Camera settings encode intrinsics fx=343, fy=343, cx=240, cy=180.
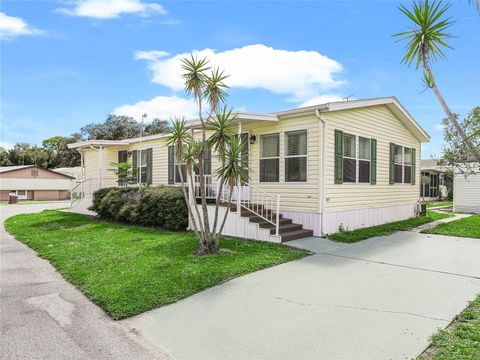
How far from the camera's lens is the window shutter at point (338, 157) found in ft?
32.7

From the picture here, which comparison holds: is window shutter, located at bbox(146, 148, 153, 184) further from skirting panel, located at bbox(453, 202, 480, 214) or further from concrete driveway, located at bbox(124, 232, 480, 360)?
skirting panel, located at bbox(453, 202, 480, 214)

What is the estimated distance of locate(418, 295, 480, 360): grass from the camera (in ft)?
10.8

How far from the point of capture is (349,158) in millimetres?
10742

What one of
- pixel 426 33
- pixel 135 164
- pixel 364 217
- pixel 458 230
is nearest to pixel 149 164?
pixel 135 164

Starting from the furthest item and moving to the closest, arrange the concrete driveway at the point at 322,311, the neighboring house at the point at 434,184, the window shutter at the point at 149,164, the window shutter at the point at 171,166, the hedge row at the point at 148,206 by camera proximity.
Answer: the neighboring house at the point at 434,184, the window shutter at the point at 149,164, the window shutter at the point at 171,166, the hedge row at the point at 148,206, the concrete driveway at the point at 322,311

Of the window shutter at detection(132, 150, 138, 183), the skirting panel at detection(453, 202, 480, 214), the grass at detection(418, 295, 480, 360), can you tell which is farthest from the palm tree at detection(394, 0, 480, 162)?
the skirting panel at detection(453, 202, 480, 214)

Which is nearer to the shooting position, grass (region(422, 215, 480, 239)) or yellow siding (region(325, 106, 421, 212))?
yellow siding (region(325, 106, 421, 212))

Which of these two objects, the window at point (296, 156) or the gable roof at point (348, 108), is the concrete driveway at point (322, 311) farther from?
the gable roof at point (348, 108)

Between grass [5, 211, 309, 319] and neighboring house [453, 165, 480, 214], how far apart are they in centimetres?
1538

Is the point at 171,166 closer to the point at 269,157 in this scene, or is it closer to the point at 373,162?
the point at 269,157

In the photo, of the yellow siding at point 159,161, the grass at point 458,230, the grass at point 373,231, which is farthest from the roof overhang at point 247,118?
the grass at point 458,230

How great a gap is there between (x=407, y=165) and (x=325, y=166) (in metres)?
6.70

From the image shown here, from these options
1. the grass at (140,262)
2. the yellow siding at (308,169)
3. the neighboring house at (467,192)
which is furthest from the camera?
the neighboring house at (467,192)

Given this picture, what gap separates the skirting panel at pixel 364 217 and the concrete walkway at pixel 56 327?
6.60m
